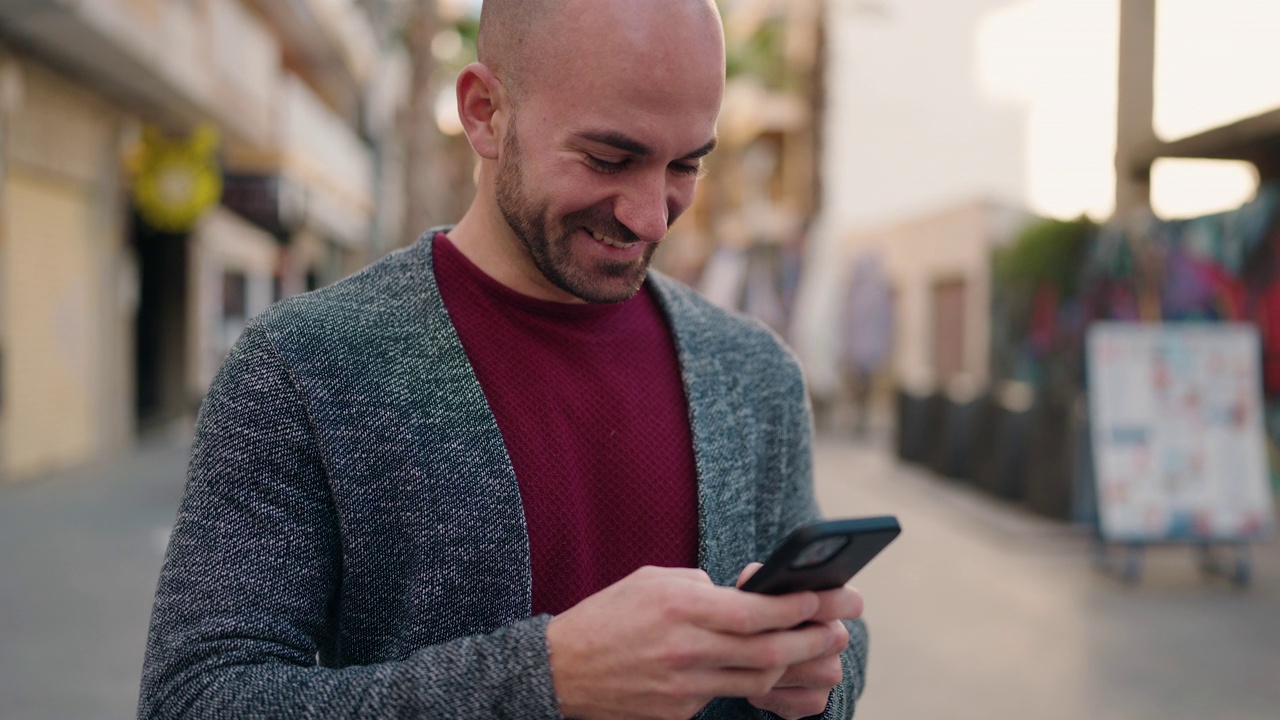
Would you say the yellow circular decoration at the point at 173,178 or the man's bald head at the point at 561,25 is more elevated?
the yellow circular decoration at the point at 173,178

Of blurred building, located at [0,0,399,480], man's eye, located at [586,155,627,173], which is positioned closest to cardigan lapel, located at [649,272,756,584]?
man's eye, located at [586,155,627,173]

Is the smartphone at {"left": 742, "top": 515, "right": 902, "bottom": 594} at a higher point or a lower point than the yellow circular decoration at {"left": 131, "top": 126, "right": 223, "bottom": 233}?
lower

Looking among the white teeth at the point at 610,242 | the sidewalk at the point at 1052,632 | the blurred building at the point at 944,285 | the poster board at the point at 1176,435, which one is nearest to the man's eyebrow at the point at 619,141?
the white teeth at the point at 610,242

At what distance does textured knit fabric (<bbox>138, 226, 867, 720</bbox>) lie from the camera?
1.21 meters

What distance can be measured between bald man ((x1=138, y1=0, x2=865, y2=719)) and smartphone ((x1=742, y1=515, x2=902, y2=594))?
26mm

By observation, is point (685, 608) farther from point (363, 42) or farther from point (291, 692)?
point (363, 42)

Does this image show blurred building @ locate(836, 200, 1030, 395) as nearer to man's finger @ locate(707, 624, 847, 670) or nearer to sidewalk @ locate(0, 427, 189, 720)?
sidewalk @ locate(0, 427, 189, 720)

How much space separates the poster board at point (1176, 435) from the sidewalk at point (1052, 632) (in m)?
0.39

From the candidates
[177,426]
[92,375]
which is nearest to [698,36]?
[92,375]

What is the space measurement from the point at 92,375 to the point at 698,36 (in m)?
13.0

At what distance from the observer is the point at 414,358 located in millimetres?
1475

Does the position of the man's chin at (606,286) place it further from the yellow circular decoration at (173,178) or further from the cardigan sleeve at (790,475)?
the yellow circular decoration at (173,178)

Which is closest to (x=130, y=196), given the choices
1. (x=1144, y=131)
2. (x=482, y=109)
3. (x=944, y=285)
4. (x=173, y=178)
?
(x=173, y=178)

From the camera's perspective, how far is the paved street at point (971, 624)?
4.58 m
